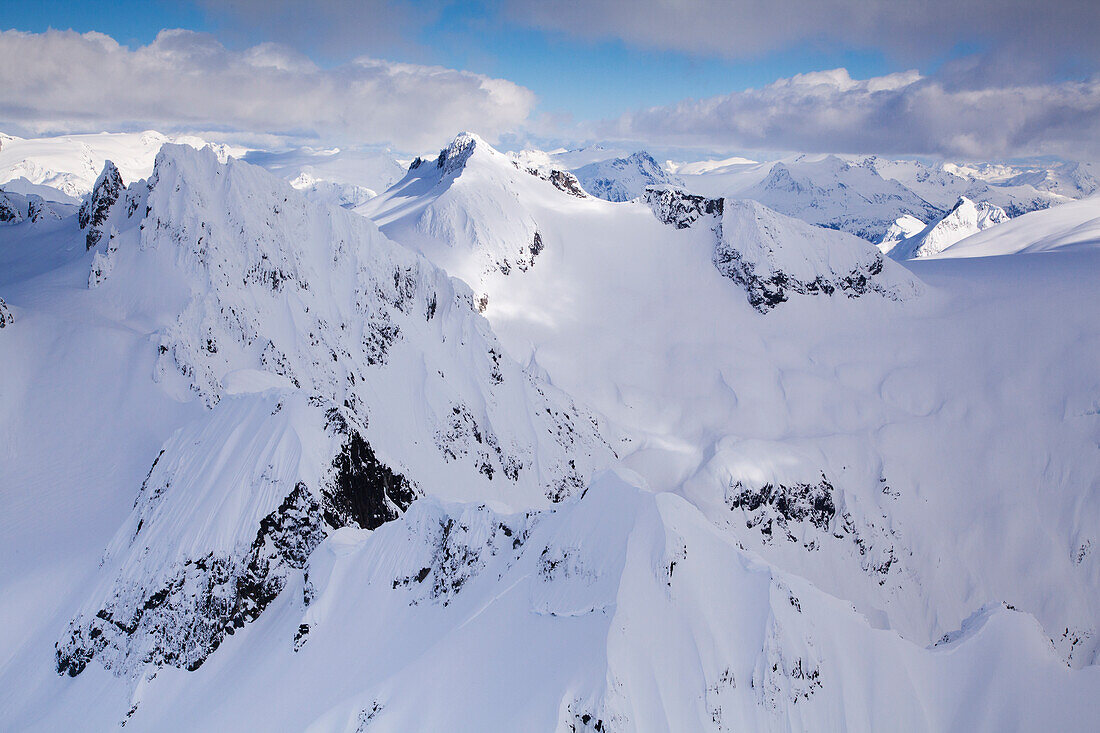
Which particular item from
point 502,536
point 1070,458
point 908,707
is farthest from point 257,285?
point 1070,458

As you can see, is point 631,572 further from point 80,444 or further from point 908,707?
point 80,444

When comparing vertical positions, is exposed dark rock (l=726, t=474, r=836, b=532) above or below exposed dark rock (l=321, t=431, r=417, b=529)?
below

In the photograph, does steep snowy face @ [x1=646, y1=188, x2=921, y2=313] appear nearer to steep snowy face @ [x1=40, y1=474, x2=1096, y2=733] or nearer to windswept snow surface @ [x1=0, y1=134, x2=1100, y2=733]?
windswept snow surface @ [x1=0, y1=134, x2=1100, y2=733]

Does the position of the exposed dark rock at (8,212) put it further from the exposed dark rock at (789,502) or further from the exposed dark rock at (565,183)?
the exposed dark rock at (789,502)

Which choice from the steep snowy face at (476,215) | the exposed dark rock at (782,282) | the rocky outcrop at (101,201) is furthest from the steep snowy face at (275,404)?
the exposed dark rock at (782,282)

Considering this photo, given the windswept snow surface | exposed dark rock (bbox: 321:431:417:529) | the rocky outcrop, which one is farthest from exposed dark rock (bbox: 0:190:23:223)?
exposed dark rock (bbox: 321:431:417:529)

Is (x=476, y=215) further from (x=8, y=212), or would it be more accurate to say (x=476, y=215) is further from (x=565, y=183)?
(x=8, y=212)
